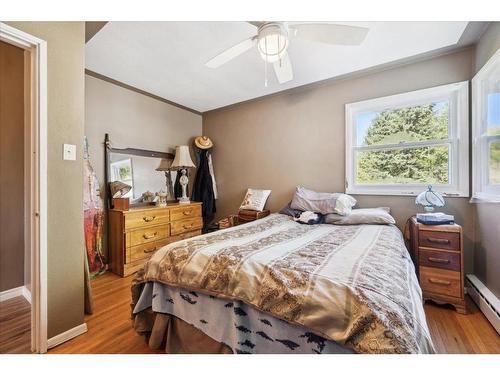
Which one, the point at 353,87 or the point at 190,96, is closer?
the point at 353,87

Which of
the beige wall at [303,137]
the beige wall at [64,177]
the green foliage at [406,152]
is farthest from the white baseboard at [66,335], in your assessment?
the green foliage at [406,152]

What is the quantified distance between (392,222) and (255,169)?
1981 millimetres

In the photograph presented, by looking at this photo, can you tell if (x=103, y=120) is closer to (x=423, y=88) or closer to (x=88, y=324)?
(x=88, y=324)

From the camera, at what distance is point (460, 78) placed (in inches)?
84.8

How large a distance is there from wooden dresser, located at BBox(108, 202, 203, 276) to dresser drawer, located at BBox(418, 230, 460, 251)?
109 inches

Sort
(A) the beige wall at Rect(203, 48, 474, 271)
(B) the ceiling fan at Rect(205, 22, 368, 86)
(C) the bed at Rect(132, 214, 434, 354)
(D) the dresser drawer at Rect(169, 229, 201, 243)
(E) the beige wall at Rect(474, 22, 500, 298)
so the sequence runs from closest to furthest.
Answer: (C) the bed at Rect(132, 214, 434, 354)
(B) the ceiling fan at Rect(205, 22, 368, 86)
(E) the beige wall at Rect(474, 22, 500, 298)
(A) the beige wall at Rect(203, 48, 474, 271)
(D) the dresser drawer at Rect(169, 229, 201, 243)

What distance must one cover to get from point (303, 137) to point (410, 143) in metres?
1.22

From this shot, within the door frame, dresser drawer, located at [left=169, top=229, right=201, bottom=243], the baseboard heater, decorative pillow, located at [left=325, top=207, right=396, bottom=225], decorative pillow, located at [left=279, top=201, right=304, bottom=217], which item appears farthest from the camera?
dresser drawer, located at [left=169, top=229, right=201, bottom=243]

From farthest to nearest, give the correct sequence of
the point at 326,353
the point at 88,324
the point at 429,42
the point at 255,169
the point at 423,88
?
the point at 255,169 → the point at 423,88 → the point at 429,42 → the point at 88,324 → the point at 326,353

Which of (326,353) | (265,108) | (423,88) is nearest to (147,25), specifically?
(265,108)

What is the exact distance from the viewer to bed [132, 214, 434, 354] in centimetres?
79

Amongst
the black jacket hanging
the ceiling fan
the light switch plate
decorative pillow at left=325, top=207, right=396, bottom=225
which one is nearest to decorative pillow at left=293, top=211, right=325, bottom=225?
decorative pillow at left=325, top=207, right=396, bottom=225

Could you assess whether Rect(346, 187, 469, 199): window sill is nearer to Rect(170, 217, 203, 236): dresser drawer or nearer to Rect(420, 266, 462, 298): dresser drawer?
Rect(420, 266, 462, 298): dresser drawer

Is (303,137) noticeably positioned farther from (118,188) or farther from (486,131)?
(118,188)
